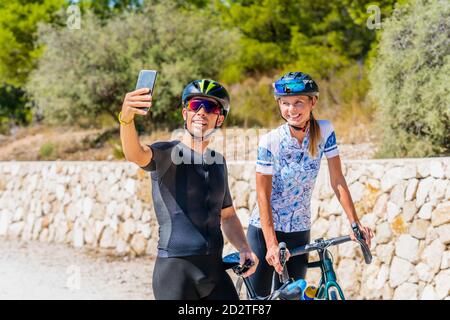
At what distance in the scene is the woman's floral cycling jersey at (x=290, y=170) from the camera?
3.58 meters

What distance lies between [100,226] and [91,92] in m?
7.34

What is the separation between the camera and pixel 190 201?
113 inches

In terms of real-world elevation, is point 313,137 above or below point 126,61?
below

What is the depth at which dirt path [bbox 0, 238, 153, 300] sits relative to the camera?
8.10 metres

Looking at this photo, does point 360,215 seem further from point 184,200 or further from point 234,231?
point 184,200

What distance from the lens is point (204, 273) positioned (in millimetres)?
2840

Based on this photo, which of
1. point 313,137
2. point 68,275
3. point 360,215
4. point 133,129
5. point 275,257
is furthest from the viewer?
point 68,275

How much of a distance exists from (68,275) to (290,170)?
250 inches

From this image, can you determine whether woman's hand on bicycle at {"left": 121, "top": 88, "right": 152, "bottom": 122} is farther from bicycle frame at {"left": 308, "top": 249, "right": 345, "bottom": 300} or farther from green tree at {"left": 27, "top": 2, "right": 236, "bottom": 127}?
green tree at {"left": 27, "top": 2, "right": 236, "bottom": 127}

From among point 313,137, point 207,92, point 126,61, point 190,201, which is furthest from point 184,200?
point 126,61

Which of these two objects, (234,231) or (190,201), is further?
(234,231)
